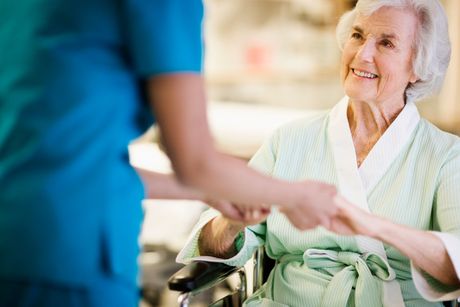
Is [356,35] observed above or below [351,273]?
above

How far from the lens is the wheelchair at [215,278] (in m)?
1.53

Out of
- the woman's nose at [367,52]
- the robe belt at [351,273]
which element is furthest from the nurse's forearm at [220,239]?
the woman's nose at [367,52]

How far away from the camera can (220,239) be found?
1753 mm

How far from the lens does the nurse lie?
983 mm

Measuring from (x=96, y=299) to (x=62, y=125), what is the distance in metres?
0.28

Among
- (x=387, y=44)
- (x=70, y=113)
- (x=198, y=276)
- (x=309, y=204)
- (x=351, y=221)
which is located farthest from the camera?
(x=387, y=44)

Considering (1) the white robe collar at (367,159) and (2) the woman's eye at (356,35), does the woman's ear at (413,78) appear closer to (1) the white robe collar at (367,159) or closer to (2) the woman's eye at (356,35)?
(1) the white robe collar at (367,159)

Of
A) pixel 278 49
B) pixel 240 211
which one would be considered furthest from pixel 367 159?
pixel 278 49

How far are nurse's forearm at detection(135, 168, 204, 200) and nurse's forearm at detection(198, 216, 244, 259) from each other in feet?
0.95

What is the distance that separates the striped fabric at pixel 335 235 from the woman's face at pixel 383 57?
0.13 meters

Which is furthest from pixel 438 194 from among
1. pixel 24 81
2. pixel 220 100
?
pixel 220 100

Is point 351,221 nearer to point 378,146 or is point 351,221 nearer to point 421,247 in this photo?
point 421,247

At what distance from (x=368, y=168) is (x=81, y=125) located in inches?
37.0

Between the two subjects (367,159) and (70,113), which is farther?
(367,159)
